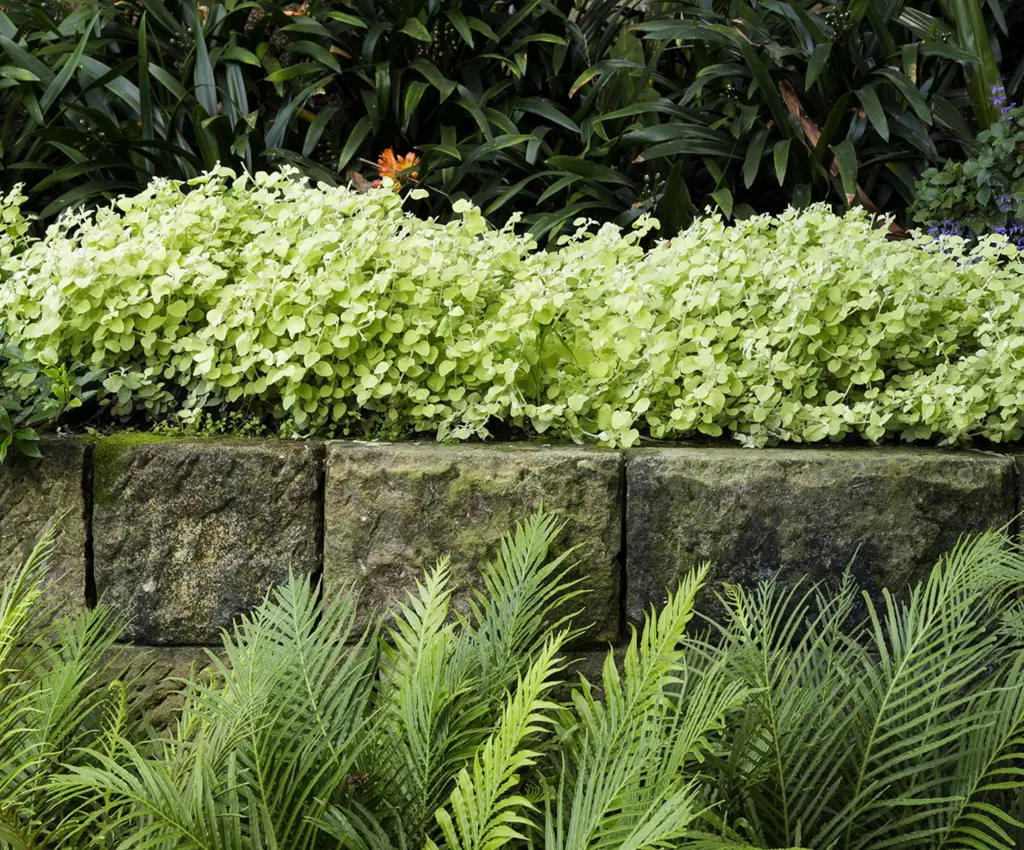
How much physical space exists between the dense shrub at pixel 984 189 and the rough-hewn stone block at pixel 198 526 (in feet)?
8.59

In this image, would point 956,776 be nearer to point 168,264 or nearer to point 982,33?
point 168,264

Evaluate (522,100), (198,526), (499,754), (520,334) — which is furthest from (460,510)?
(522,100)

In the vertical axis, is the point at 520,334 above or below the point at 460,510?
above

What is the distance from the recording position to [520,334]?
2.20 metres

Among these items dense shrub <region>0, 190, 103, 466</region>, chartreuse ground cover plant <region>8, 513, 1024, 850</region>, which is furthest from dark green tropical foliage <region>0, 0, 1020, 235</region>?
chartreuse ground cover plant <region>8, 513, 1024, 850</region>

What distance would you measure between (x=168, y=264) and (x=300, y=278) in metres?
0.31

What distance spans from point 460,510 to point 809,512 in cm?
65

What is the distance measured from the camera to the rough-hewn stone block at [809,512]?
1.96m

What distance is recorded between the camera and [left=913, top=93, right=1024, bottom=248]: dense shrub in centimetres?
362

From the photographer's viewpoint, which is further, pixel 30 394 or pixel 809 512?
pixel 30 394

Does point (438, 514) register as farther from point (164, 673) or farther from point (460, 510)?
point (164, 673)

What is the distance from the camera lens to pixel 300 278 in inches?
90.1

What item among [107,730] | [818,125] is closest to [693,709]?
[107,730]

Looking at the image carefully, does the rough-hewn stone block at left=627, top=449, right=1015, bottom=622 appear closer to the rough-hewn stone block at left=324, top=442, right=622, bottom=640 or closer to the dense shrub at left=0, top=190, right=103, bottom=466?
the rough-hewn stone block at left=324, top=442, right=622, bottom=640
